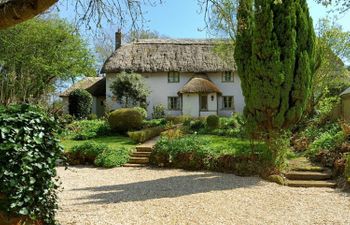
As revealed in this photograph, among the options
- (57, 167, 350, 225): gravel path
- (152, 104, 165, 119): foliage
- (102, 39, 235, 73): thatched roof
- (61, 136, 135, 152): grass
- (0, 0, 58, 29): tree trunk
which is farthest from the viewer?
(102, 39, 235, 73): thatched roof

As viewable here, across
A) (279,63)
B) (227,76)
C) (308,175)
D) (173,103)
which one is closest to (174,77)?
(173,103)

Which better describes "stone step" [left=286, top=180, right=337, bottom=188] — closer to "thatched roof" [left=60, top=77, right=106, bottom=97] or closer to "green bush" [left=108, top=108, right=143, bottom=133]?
"green bush" [left=108, top=108, right=143, bottom=133]

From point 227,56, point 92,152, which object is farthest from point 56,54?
point 92,152

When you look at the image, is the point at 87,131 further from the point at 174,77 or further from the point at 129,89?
the point at 174,77

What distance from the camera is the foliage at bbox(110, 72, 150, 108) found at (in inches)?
1217

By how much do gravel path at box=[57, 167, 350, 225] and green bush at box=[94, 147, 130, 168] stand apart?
6.91ft

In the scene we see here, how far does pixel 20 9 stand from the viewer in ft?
11.7

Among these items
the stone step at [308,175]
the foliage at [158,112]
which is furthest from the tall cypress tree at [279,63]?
the foliage at [158,112]

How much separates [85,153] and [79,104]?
18.4 meters

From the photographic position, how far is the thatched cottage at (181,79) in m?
33.4

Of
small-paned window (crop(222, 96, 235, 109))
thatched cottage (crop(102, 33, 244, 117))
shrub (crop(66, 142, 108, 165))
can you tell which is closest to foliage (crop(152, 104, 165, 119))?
thatched cottage (crop(102, 33, 244, 117))

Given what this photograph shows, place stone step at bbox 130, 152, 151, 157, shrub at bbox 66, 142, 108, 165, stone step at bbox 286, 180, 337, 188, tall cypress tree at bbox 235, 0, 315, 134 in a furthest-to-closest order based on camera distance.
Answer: stone step at bbox 130, 152, 151, 157, shrub at bbox 66, 142, 108, 165, tall cypress tree at bbox 235, 0, 315, 134, stone step at bbox 286, 180, 337, 188

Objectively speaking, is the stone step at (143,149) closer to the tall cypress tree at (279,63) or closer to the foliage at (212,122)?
the tall cypress tree at (279,63)

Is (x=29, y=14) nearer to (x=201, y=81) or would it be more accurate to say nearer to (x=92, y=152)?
(x=92, y=152)
